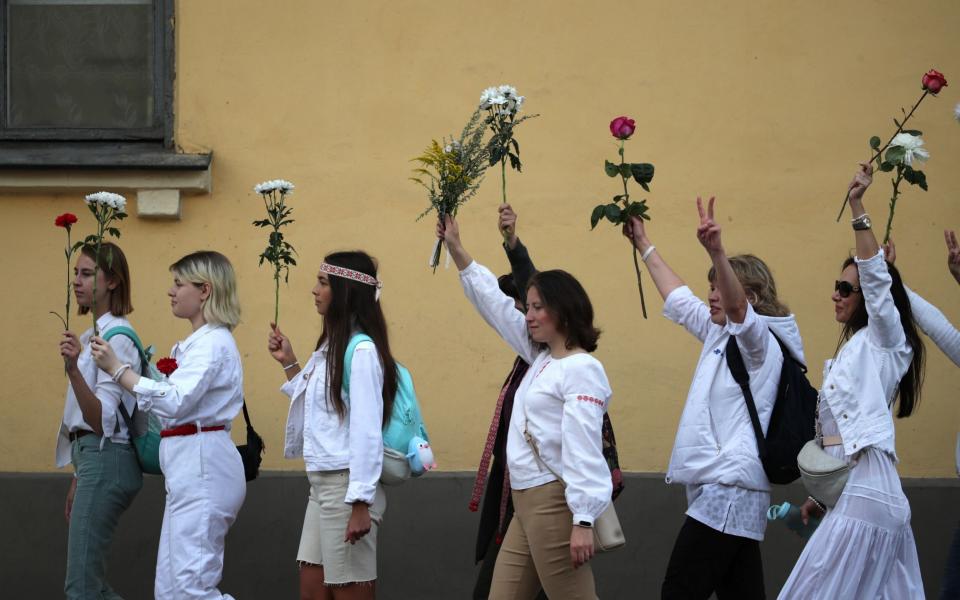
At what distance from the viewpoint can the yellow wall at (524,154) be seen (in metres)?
6.91

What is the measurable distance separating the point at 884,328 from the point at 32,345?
4501mm

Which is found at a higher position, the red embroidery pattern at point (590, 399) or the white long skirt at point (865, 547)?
the red embroidery pattern at point (590, 399)

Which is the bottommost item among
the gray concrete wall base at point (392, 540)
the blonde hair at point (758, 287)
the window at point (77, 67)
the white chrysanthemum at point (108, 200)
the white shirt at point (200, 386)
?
the gray concrete wall base at point (392, 540)

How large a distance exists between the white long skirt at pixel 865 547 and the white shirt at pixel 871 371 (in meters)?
0.09

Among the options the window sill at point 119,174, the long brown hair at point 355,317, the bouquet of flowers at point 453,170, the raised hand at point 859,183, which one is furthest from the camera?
the window sill at point 119,174

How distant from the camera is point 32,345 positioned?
A: 692 centimetres

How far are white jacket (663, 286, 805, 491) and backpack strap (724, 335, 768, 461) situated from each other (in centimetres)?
2

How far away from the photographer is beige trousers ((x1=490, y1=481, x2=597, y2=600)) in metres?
4.66

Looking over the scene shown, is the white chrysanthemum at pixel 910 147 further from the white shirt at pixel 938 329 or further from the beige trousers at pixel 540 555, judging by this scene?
the beige trousers at pixel 540 555

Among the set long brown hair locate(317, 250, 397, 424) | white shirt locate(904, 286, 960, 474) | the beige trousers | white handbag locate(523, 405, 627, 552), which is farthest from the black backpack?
long brown hair locate(317, 250, 397, 424)

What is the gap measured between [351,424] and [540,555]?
950 mm

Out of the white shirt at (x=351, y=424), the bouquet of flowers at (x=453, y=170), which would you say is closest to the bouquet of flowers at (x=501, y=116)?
the bouquet of flowers at (x=453, y=170)

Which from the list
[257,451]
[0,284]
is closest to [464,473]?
[257,451]

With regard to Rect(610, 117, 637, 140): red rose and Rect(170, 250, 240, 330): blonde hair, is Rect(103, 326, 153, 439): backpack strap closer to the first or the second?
Rect(170, 250, 240, 330): blonde hair
